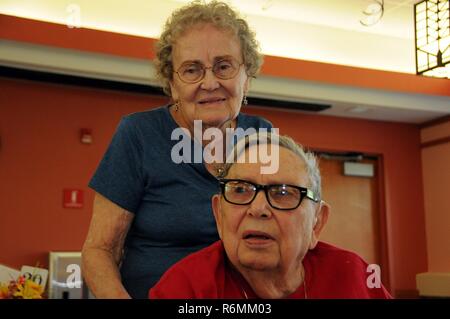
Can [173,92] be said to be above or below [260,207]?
above

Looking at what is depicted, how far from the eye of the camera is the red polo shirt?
0.63 metres

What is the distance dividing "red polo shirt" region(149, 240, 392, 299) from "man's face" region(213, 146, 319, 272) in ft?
0.10

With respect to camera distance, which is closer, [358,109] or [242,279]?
[242,279]

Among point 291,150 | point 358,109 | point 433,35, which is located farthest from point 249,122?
point 358,109

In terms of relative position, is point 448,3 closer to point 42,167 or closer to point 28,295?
point 28,295

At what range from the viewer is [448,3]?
142cm

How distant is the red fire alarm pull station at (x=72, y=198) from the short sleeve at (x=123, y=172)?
2.43 m

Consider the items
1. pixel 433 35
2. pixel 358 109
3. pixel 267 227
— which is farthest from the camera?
pixel 358 109

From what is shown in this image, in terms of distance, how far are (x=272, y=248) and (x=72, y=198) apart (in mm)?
2729

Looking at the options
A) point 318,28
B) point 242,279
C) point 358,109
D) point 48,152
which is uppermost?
point 318,28

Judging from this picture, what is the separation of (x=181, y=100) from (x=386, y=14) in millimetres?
2293

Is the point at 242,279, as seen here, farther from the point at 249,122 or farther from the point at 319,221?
the point at 249,122

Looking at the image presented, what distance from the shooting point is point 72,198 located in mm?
3172
